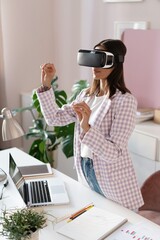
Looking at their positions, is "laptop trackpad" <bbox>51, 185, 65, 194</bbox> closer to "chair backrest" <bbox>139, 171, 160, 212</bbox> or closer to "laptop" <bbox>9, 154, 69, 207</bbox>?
"laptop" <bbox>9, 154, 69, 207</bbox>

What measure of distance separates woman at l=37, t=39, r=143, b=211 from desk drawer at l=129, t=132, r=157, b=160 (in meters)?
0.64

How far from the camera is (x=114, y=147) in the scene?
1.36 m

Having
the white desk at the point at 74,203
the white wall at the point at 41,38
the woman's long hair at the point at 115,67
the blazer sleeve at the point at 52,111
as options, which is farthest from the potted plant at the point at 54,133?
the woman's long hair at the point at 115,67

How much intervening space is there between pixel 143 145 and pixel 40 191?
89cm

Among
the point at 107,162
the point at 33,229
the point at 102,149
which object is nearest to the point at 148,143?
the point at 107,162

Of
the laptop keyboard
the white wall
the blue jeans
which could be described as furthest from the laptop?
the white wall

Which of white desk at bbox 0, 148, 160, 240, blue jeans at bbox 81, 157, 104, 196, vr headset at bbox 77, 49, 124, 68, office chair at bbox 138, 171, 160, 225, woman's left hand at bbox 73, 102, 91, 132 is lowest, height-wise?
office chair at bbox 138, 171, 160, 225

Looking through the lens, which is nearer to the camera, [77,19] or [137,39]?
[137,39]

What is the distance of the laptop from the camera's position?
1430 mm

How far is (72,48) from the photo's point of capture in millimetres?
3029

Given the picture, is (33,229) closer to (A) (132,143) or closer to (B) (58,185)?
(B) (58,185)

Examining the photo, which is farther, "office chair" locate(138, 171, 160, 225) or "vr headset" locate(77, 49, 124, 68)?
"office chair" locate(138, 171, 160, 225)

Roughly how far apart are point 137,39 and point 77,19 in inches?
27.4

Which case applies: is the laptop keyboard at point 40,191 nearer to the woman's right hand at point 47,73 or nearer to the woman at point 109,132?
the woman at point 109,132
